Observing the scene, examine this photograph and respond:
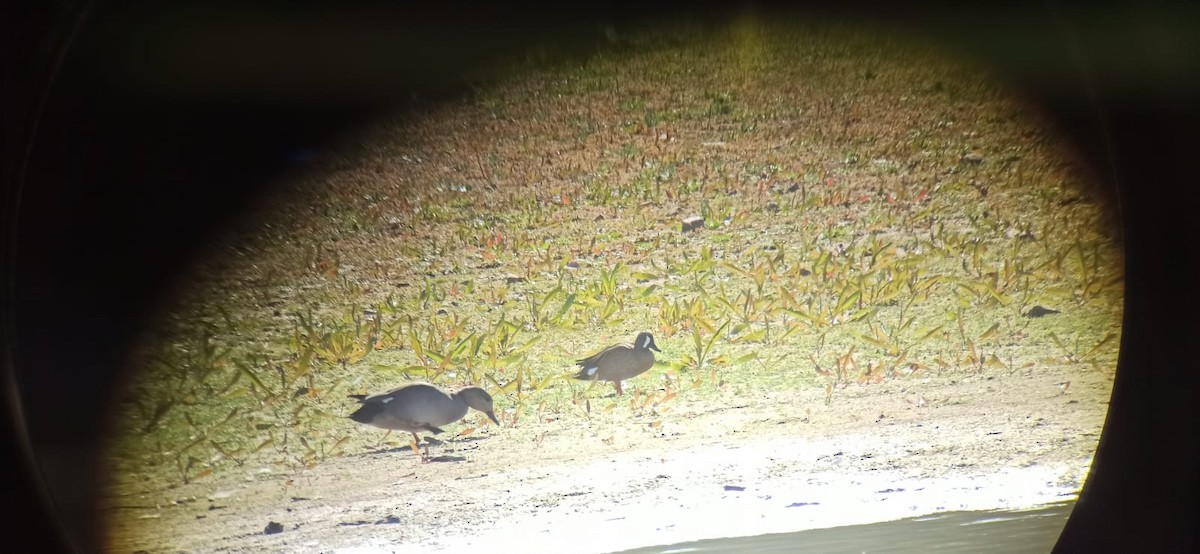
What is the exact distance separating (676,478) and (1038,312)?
103cm

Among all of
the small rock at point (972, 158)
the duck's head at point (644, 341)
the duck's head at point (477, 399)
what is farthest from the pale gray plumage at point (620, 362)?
the small rock at point (972, 158)

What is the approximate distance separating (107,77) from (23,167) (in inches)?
9.5

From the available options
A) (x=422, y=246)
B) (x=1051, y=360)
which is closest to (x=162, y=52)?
(x=422, y=246)

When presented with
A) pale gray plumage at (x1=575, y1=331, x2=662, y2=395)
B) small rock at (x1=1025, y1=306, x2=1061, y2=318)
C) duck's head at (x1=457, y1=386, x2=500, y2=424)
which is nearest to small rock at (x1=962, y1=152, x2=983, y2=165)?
small rock at (x1=1025, y1=306, x2=1061, y2=318)

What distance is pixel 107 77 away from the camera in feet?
4.60

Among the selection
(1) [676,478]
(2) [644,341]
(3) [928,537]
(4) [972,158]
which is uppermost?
(4) [972,158]

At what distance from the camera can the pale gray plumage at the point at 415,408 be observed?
1.63m

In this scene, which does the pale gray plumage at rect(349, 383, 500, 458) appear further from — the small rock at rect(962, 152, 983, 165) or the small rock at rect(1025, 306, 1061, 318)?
the small rock at rect(1025, 306, 1061, 318)

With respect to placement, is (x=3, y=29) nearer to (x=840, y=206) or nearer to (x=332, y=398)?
(x=332, y=398)

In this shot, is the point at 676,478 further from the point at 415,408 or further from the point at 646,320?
the point at 415,408

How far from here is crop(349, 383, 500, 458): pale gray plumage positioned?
5.36ft

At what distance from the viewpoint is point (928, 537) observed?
1.85 metres

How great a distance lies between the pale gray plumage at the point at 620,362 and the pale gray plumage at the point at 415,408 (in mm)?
276

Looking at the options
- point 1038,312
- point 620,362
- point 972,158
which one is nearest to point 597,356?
point 620,362
